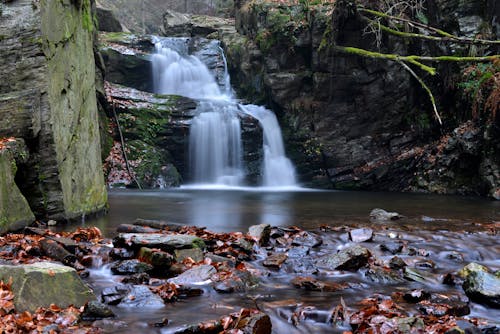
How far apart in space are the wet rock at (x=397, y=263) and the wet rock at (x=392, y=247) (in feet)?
1.52

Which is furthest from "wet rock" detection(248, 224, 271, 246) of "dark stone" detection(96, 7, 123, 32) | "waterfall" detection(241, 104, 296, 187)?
"dark stone" detection(96, 7, 123, 32)

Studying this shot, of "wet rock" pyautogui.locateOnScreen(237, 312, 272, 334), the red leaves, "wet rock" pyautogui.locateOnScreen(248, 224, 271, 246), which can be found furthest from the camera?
"wet rock" pyautogui.locateOnScreen(248, 224, 271, 246)

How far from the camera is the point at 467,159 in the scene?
13328 millimetres

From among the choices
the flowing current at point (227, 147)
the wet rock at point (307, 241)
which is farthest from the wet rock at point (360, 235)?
the flowing current at point (227, 147)

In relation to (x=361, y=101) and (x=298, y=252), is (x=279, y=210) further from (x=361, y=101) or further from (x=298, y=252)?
(x=361, y=101)

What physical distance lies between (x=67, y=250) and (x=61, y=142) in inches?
93.6

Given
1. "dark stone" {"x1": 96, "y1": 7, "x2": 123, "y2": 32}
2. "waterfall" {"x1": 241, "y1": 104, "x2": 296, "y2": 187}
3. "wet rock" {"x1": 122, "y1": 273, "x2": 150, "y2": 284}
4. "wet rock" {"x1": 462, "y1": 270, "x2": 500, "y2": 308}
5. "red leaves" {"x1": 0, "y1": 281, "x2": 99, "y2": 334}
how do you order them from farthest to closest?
"dark stone" {"x1": 96, "y1": 7, "x2": 123, "y2": 32}
"waterfall" {"x1": 241, "y1": 104, "x2": 296, "y2": 187}
"wet rock" {"x1": 122, "y1": 273, "x2": 150, "y2": 284}
"wet rock" {"x1": 462, "y1": 270, "x2": 500, "y2": 308}
"red leaves" {"x1": 0, "y1": 281, "x2": 99, "y2": 334}

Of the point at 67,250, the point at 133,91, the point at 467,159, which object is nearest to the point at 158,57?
the point at 133,91

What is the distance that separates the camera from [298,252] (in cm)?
542

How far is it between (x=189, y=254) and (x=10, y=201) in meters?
2.58

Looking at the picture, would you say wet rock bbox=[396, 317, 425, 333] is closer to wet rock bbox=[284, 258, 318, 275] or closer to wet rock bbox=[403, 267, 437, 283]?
wet rock bbox=[403, 267, 437, 283]

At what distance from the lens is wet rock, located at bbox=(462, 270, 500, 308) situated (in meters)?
3.80

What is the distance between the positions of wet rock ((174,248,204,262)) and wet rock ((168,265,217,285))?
40 centimetres

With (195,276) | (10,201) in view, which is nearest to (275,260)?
(195,276)
